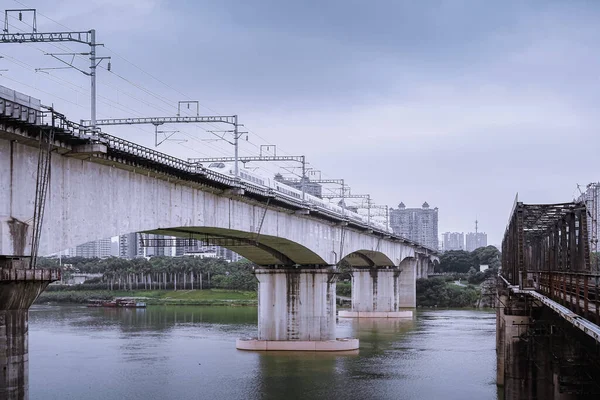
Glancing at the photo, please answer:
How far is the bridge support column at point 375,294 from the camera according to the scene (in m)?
108

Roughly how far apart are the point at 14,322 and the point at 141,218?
12312 millimetres

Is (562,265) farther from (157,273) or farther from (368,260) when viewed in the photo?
(157,273)

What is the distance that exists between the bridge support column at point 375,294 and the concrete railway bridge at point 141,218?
29.0 m

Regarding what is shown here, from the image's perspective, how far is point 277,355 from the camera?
60.7 meters

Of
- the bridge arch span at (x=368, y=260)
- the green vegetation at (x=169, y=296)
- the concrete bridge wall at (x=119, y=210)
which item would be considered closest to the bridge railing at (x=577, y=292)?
the concrete bridge wall at (x=119, y=210)

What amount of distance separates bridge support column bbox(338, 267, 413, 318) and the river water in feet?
56.6

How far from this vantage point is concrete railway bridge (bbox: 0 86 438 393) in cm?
2642

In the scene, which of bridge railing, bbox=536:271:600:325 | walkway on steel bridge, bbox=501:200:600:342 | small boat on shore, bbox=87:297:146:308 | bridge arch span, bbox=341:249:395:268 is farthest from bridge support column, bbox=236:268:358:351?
small boat on shore, bbox=87:297:146:308

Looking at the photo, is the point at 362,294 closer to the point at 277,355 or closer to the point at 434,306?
the point at 434,306

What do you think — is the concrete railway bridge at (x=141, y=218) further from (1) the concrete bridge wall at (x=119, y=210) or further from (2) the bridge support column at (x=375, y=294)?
(2) the bridge support column at (x=375, y=294)

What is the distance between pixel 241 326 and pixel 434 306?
55.8m

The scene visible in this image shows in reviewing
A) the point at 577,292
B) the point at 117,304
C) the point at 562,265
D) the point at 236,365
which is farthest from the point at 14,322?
the point at 117,304

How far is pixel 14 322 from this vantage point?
25.3m

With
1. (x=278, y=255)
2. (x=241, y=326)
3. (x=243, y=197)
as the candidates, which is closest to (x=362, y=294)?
(x=241, y=326)
